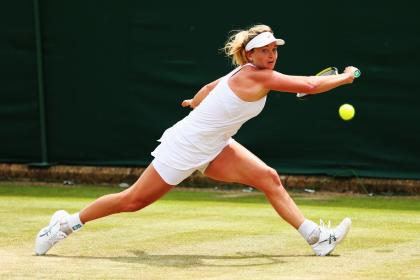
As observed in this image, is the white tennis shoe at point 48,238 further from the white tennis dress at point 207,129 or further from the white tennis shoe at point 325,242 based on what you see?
the white tennis shoe at point 325,242

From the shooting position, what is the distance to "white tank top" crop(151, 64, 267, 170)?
691 centimetres

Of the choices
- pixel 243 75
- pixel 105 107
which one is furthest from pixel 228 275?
pixel 105 107

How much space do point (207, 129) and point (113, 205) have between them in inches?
32.3

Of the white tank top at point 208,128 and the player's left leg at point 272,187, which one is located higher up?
the white tank top at point 208,128

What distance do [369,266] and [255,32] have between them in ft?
5.57

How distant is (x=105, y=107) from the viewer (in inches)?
480

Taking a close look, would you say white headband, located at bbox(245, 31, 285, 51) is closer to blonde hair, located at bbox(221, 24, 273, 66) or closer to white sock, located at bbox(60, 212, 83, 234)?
blonde hair, located at bbox(221, 24, 273, 66)

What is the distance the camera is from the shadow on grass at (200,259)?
674cm

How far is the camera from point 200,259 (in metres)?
6.95

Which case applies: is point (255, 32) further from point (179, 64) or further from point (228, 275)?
point (179, 64)

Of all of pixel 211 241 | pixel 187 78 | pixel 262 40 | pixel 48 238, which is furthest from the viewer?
pixel 187 78

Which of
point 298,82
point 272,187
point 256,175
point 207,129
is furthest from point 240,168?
point 298,82

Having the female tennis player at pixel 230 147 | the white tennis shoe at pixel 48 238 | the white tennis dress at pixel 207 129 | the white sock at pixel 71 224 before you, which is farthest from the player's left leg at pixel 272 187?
the white tennis shoe at pixel 48 238

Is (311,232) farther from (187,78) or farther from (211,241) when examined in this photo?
(187,78)
